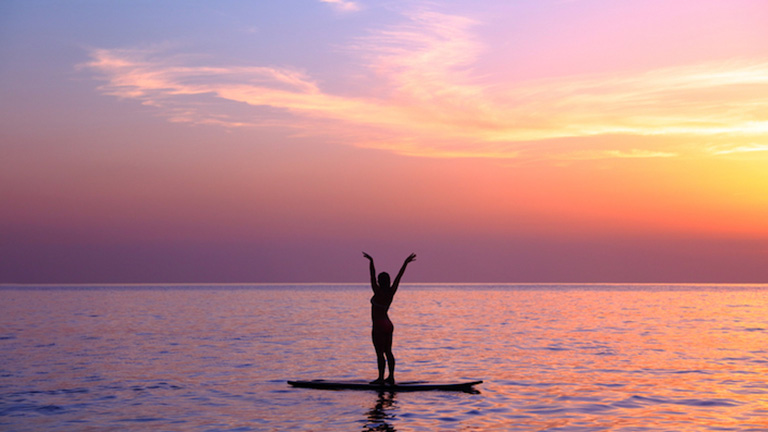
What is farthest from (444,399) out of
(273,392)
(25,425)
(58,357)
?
(58,357)

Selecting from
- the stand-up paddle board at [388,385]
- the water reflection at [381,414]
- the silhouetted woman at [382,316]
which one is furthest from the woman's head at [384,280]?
the water reflection at [381,414]

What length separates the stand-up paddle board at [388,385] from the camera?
20.2 meters

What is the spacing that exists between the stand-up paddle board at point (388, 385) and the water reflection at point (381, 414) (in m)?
0.29

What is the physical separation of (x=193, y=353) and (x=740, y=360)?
21.4 metres

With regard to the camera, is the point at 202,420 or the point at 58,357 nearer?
the point at 202,420

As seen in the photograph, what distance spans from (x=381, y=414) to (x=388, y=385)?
2601 mm

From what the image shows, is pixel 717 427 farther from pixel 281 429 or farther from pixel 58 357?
pixel 58 357

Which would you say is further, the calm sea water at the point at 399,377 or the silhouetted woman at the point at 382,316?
the silhouetted woman at the point at 382,316

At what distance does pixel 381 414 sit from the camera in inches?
698

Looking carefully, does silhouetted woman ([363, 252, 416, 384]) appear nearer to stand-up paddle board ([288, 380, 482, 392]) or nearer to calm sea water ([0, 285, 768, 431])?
stand-up paddle board ([288, 380, 482, 392])

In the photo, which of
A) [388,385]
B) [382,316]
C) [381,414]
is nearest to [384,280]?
[382,316]

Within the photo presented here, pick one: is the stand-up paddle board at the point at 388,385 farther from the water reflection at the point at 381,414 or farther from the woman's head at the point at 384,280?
the woman's head at the point at 384,280

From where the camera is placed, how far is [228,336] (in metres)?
42.8

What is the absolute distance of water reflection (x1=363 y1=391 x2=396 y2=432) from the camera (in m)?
16.1
